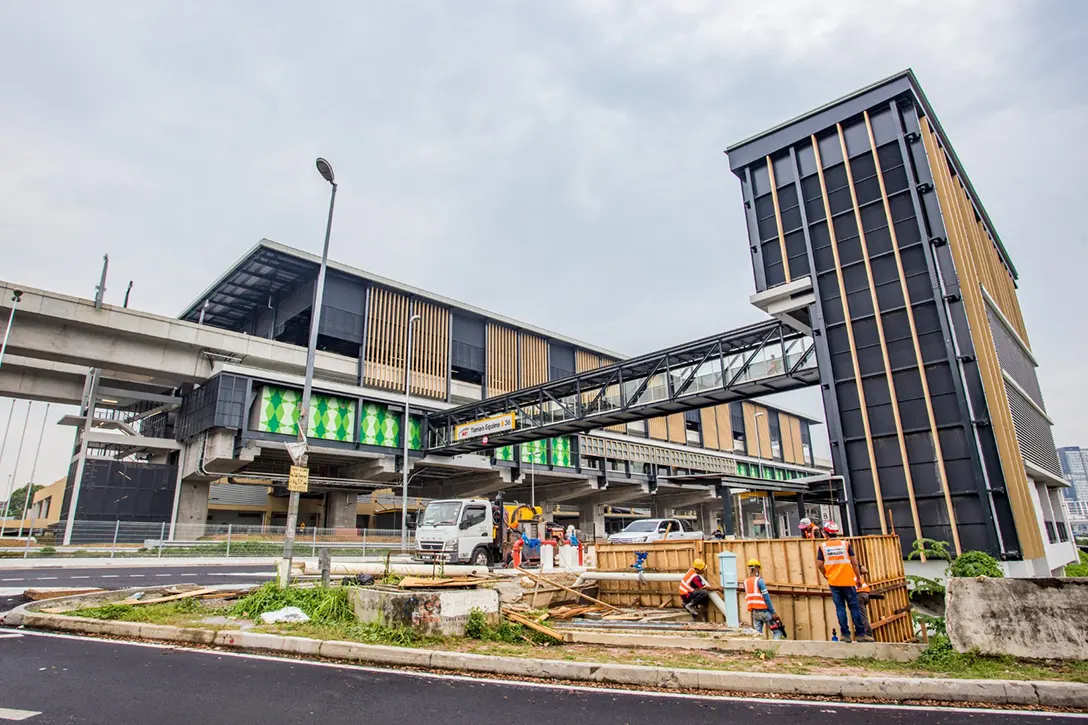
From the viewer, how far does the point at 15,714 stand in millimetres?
5176

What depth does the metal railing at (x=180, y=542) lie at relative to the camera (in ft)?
89.2

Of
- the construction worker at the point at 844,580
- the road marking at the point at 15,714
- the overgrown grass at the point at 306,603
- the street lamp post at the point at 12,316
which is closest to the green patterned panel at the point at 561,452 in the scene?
the street lamp post at the point at 12,316

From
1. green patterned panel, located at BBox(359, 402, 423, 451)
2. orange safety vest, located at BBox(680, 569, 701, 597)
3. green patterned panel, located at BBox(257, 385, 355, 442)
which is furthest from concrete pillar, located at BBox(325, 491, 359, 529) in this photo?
orange safety vest, located at BBox(680, 569, 701, 597)

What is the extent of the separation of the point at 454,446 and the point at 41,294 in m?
23.6

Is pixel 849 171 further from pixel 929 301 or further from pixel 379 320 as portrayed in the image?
pixel 379 320

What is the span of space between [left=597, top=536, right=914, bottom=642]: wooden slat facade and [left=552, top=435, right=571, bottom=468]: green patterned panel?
3592 cm

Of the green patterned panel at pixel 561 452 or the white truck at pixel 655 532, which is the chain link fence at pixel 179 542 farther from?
the green patterned panel at pixel 561 452

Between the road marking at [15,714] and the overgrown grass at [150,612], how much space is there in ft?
14.7

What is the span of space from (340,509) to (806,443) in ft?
230

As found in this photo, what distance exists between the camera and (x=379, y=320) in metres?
44.5

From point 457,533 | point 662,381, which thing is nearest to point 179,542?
point 457,533

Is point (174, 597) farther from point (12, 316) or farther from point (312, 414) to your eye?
point (312, 414)

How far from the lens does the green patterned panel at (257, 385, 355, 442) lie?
118ft

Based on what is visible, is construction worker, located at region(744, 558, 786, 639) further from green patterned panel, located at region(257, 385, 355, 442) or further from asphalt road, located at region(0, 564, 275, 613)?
green patterned panel, located at region(257, 385, 355, 442)
